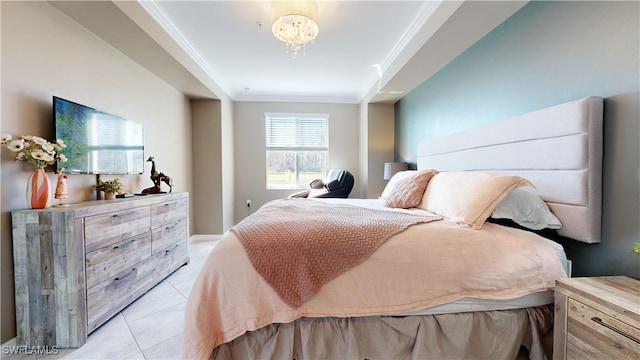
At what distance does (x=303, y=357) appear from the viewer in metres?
1.21

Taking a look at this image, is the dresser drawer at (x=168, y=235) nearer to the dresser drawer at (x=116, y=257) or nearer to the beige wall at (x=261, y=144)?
the dresser drawer at (x=116, y=257)

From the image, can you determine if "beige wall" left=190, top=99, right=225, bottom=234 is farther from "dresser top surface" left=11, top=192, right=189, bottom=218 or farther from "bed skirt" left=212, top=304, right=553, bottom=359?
"bed skirt" left=212, top=304, right=553, bottom=359

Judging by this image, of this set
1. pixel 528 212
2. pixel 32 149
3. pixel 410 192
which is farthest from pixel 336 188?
pixel 32 149

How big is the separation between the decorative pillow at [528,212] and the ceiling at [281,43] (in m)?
1.41

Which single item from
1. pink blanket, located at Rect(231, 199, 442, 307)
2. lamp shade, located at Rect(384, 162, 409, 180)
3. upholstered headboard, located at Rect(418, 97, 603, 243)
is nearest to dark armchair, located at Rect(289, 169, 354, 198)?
lamp shade, located at Rect(384, 162, 409, 180)

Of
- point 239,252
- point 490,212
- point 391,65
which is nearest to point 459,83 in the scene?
point 391,65

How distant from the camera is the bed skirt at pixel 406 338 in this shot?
1.20 meters

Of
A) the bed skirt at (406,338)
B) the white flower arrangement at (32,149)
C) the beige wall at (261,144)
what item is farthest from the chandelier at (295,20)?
the beige wall at (261,144)

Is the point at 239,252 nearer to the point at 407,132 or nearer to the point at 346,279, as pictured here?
the point at 346,279

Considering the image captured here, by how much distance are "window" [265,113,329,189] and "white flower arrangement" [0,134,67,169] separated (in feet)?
11.1

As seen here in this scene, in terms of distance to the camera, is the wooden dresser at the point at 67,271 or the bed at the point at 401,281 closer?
the bed at the point at 401,281

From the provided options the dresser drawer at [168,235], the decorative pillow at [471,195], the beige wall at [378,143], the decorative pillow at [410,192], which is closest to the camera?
the decorative pillow at [471,195]

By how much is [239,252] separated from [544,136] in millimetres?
1941

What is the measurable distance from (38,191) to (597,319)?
3.02 meters
